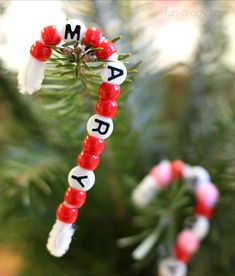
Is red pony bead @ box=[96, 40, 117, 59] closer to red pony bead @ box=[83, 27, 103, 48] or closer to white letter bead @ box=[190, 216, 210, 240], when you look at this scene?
red pony bead @ box=[83, 27, 103, 48]

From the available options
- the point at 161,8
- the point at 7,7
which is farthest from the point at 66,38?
the point at 161,8

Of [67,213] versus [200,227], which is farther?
[200,227]

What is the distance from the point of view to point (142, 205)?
1.11 ft

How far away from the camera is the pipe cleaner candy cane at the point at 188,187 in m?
0.33

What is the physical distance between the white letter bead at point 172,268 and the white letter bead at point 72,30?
7.7 inches

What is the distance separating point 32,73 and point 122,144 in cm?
13

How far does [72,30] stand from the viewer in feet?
0.68

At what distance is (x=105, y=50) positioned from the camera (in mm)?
210

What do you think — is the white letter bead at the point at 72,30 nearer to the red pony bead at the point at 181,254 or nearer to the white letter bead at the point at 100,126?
the white letter bead at the point at 100,126

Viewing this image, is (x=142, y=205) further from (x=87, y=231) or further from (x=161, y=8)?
(x=161, y=8)

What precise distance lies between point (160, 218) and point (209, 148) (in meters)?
0.07

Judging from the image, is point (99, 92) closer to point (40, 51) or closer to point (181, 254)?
point (40, 51)

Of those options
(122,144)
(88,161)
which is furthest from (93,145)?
(122,144)

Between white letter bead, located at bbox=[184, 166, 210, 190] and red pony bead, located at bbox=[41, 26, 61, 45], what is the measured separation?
0.52ft
